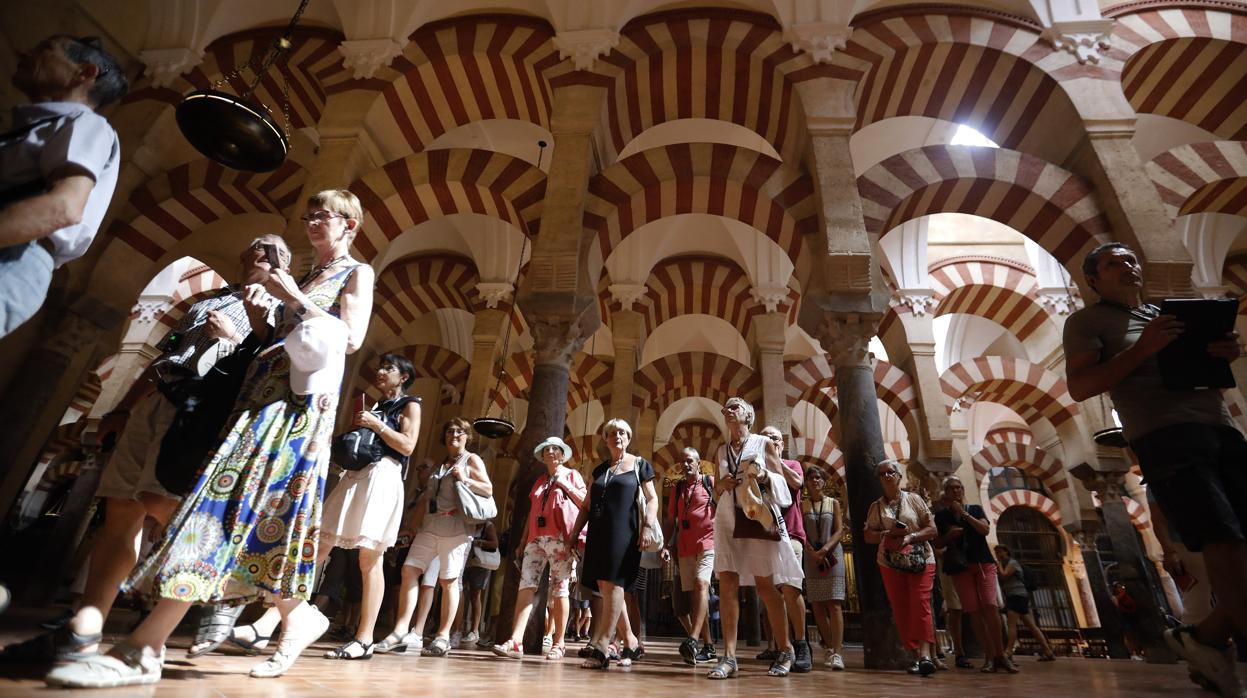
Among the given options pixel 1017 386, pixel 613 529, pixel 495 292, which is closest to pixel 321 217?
pixel 613 529

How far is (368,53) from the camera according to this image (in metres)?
7.11

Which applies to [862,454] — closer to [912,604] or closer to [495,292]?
[912,604]

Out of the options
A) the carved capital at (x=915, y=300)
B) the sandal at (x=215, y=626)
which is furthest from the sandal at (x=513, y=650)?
the carved capital at (x=915, y=300)

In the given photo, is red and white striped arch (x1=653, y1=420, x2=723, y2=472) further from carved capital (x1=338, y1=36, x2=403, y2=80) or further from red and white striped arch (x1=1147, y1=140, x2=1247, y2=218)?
carved capital (x1=338, y1=36, x2=403, y2=80)

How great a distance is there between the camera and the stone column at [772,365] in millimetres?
9781

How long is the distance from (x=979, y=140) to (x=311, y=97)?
31.6ft

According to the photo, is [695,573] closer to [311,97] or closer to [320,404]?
[320,404]

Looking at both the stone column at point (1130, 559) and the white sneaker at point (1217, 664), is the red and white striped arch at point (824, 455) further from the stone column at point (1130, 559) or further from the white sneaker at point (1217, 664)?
the white sneaker at point (1217, 664)

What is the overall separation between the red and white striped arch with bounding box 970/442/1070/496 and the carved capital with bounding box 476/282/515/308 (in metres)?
11.6

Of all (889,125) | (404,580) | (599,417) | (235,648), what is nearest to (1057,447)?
(889,125)

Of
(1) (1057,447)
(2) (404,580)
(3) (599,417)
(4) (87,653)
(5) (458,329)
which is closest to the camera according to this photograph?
(4) (87,653)

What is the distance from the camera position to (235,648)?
3256 mm

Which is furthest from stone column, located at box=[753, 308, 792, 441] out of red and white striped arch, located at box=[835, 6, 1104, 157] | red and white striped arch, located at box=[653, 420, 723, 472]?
red and white striped arch, located at box=[653, 420, 723, 472]

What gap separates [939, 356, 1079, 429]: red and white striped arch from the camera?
1048 centimetres
